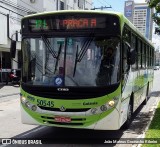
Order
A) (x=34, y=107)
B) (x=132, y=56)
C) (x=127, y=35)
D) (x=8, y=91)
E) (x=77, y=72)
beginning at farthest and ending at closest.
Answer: (x=8, y=91) < (x=127, y=35) < (x=132, y=56) < (x=34, y=107) < (x=77, y=72)

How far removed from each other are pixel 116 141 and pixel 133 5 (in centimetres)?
6409

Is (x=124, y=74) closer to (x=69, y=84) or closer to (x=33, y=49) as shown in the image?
(x=69, y=84)

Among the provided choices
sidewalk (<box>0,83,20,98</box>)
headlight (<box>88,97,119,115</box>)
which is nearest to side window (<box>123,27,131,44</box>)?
headlight (<box>88,97,119,115</box>)

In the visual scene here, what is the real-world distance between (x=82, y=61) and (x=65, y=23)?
101 centimetres

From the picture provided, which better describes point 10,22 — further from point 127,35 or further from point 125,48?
point 125,48

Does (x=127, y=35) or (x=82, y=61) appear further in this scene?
(x=127, y=35)

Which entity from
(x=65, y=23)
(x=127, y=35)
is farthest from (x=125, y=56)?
(x=65, y=23)

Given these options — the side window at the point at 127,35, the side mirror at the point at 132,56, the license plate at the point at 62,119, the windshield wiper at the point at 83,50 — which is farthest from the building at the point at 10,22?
the license plate at the point at 62,119

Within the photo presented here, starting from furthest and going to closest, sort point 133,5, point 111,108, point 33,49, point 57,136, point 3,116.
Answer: point 133,5
point 3,116
point 57,136
point 33,49
point 111,108

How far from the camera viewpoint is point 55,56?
8000 mm

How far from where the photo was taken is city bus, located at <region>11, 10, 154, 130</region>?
773 cm

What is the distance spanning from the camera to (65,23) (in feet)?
26.7

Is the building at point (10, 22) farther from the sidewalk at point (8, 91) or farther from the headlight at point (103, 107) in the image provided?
the headlight at point (103, 107)

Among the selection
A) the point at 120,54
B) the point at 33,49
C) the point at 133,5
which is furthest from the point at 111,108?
the point at 133,5
